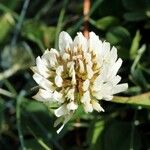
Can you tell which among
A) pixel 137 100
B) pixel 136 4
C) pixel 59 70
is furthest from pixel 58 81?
pixel 136 4

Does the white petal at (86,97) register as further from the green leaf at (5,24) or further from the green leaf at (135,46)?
the green leaf at (5,24)

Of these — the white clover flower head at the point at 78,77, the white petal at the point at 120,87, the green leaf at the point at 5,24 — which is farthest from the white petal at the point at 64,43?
the green leaf at the point at 5,24

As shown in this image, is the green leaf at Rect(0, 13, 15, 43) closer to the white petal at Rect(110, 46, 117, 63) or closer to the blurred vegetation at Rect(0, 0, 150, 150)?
the blurred vegetation at Rect(0, 0, 150, 150)

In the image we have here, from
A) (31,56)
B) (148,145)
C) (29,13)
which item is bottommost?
(148,145)

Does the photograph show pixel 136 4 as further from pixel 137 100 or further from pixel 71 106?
pixel 71 106

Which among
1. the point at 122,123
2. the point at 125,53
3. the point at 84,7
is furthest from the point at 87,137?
the point at 84,7

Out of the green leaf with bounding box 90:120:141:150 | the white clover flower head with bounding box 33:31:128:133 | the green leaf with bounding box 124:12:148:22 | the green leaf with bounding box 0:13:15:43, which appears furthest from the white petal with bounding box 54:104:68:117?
the green leaf with bounding box 0:13:15:43

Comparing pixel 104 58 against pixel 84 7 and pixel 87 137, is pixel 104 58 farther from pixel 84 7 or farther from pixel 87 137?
pixel 84 7
